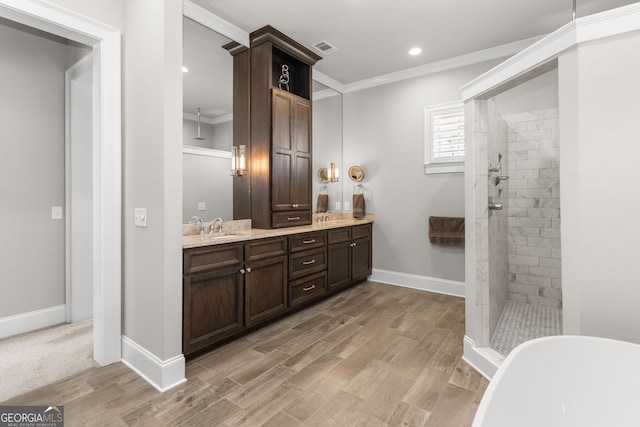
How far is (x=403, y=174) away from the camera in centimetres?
419

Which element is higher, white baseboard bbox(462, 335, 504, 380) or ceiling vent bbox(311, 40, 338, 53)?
ceiling vent bbox(311, 40, 338, 53)

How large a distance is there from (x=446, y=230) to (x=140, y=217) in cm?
325

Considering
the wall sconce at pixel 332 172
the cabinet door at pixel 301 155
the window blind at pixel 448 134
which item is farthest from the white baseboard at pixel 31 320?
the window blind at pixel 448 134

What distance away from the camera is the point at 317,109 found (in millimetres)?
4227

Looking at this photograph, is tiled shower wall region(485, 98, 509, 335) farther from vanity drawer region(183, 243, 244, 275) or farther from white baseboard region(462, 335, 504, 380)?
vanity drawer region(183, 243, 244, 275)

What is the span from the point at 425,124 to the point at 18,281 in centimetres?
452

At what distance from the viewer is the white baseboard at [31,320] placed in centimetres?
261

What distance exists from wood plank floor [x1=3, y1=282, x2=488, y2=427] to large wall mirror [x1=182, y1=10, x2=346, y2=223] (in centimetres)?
126

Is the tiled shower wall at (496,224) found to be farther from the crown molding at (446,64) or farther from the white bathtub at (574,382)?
the white bathtub at (574,382)

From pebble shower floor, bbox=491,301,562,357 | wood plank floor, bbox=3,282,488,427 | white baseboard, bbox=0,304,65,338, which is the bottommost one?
wood plank floor, bbox=3,282,488,427

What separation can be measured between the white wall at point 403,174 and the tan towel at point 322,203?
1.37ft

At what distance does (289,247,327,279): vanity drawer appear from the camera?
3.08 m

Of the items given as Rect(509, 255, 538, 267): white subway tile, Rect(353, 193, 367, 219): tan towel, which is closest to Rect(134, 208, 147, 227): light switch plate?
Rect(353, 193, 367, 219): tan towel

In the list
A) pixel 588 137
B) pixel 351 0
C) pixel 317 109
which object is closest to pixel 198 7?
pixel 351 0
